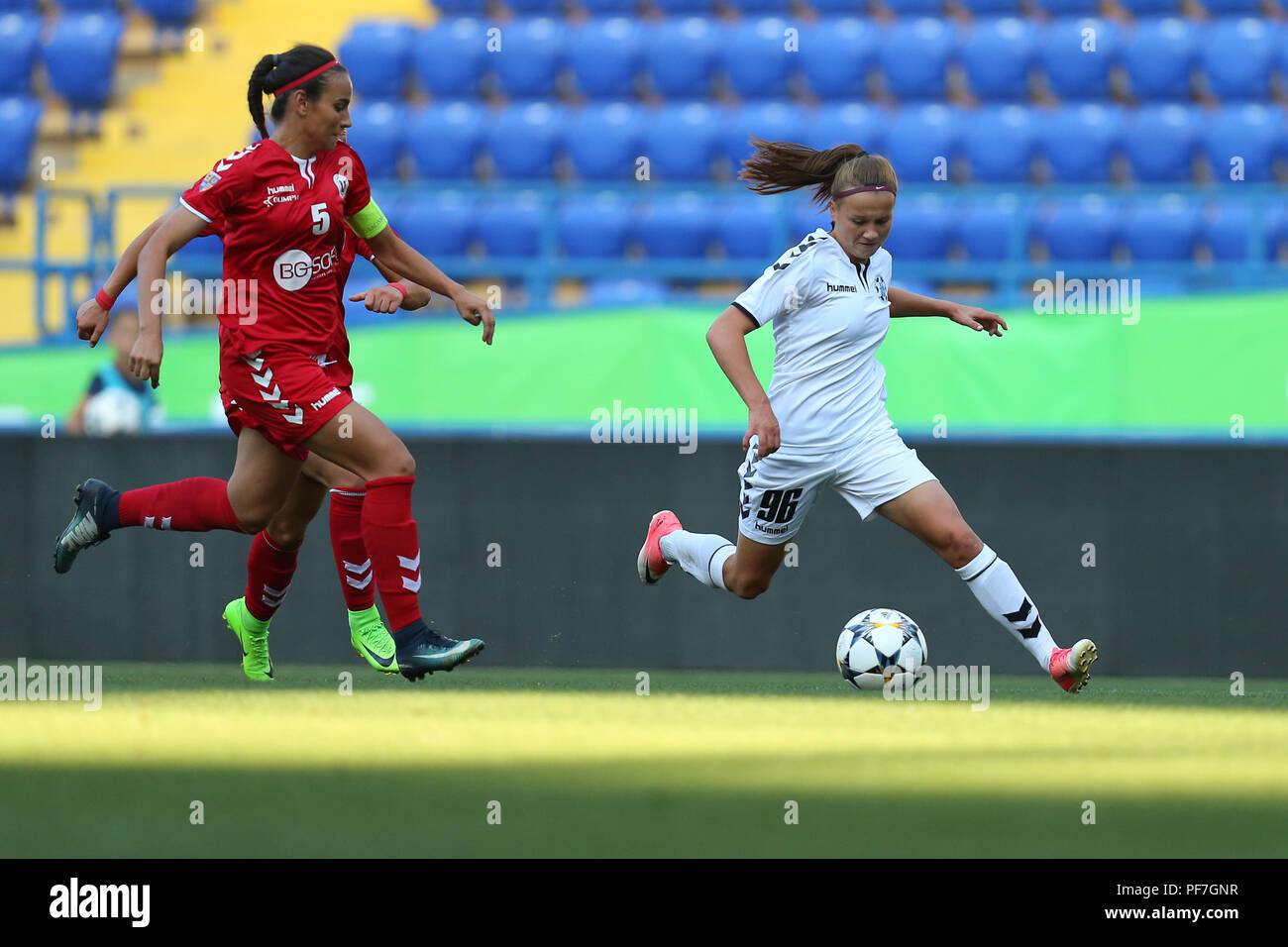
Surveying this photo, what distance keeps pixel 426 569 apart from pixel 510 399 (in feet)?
3.33

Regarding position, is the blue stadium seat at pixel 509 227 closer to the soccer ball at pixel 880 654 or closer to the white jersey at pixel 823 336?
the soccer ball at pixel 880 654

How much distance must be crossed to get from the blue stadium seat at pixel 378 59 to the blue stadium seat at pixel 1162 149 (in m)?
5.91

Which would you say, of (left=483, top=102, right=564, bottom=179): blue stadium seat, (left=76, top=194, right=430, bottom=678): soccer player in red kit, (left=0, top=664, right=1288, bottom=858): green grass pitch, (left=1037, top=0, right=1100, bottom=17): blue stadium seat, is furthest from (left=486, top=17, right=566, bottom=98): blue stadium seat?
(left=76, top=194, right=430, bottom=678): soccer player in red kit

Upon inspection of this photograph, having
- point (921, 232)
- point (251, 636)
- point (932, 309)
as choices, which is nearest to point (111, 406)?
point (251, 636)

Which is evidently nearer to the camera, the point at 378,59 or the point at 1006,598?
the point at 1006,598

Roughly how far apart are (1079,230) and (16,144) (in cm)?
845

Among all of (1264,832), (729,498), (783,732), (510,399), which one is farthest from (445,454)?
(1264,832)

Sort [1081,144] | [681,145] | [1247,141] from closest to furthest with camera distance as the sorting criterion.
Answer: [1247,141]
[1081,144]
[681,145]

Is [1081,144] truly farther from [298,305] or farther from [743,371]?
[298,305]

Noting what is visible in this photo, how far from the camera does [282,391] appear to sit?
5.48 meters

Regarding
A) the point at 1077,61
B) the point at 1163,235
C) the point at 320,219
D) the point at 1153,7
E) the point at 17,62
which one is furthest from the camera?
the point at 17,62

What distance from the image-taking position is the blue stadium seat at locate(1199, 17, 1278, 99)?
13.9 meters

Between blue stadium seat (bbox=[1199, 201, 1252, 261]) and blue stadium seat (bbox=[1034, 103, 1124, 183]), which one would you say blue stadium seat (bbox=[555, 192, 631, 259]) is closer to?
blue stadium seat (bbox=[1034, 103, 1124, 183])

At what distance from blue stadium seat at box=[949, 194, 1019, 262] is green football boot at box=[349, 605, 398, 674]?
23.1ft
